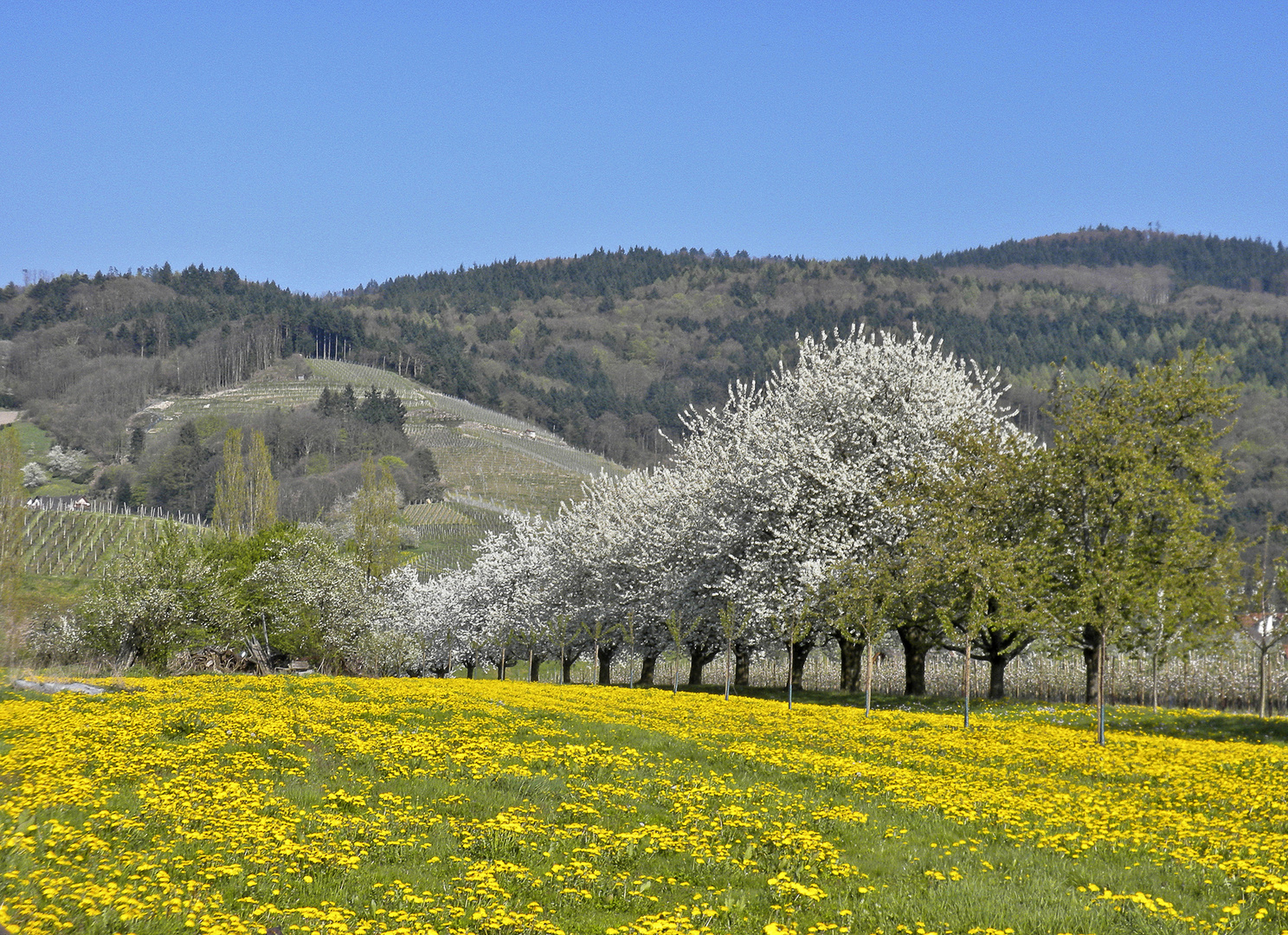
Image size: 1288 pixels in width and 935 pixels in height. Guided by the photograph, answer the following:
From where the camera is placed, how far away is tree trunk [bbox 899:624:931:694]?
37.8 m

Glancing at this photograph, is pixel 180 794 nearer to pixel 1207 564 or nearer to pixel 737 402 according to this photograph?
pixel 1207 564

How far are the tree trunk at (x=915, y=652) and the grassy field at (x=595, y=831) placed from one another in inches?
697

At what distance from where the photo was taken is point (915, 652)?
38.7 meters

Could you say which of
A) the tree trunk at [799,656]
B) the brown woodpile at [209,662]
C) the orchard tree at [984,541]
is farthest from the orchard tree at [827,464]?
the brown woodpile at [209,662]

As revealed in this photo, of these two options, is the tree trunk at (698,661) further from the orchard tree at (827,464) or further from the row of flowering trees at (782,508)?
the orchard tree at (827,464)

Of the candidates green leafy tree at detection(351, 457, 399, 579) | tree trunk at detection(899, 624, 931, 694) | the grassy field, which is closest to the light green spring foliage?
tree trunk at detection(899, 624, 931, 694)

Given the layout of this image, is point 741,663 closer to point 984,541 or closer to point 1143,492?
point 984,541

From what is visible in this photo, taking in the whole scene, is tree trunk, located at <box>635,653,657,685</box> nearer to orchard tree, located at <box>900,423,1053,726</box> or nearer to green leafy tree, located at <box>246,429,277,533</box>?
orchard tree, located at <box>900,423,1053,726</box>

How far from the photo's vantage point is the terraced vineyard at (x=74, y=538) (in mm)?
105188

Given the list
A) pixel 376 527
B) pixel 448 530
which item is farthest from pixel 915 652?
pixel 448 530

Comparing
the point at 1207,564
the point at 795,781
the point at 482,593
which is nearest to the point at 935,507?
the point at 1207,564

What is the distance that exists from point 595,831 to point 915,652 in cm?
3045

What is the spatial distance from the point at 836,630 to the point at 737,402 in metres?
14.6

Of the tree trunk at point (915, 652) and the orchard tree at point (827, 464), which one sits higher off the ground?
the orchard tree at point (827, 464)
